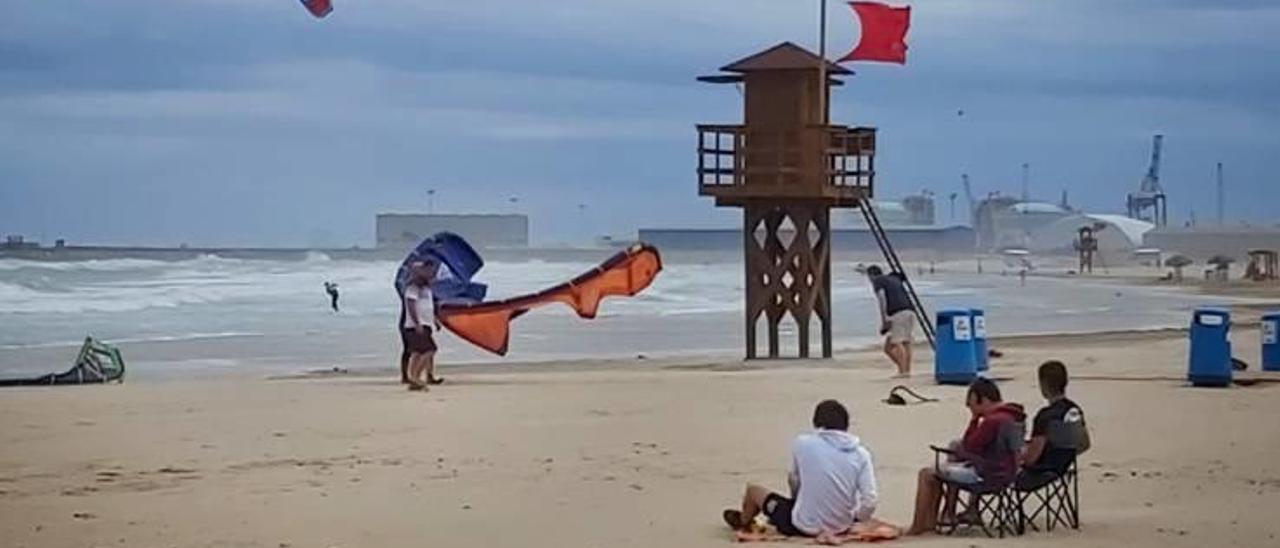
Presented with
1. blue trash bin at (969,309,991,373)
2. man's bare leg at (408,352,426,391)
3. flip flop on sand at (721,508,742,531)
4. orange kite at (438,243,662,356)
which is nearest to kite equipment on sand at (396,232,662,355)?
orange kite at (438,243,662,356)

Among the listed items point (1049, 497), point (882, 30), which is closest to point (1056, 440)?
point (1049, 497)

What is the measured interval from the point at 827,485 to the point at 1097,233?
141874mm

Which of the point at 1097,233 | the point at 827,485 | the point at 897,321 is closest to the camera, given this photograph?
the point at 827,485

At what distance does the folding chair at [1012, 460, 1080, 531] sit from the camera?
1002 cm

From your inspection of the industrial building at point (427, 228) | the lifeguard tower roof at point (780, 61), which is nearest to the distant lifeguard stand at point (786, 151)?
the lifeguard tower roof at point (780, 61)

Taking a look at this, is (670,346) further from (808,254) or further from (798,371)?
Result: (798,371)

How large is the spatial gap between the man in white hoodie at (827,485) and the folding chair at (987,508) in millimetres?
407

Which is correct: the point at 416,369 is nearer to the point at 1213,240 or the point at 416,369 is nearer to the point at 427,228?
the point at 1213,240

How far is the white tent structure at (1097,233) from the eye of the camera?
148625mm

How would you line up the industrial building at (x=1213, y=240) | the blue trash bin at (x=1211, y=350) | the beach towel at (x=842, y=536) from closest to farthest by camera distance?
1. the beach towel at (x=842, y=536)
2. the blue trash bin at (x=1211, y=350)
3. the industrial building at (x=1213, y=240)

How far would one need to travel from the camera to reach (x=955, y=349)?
19406mm

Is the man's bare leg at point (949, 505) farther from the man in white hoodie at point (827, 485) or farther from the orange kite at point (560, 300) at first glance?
the orange kite at point (560, 300)

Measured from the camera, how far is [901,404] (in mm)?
17188

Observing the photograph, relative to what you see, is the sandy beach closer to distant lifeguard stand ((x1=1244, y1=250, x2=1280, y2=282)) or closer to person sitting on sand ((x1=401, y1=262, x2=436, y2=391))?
Answer: person sitting on sand ((x1=401, y1=262, x2=436, y2=391))
